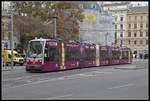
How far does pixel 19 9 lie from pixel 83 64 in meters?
32.8

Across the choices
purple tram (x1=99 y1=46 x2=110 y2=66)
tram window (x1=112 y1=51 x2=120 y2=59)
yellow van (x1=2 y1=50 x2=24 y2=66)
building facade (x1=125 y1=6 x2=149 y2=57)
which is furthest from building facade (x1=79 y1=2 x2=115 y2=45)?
purple tram (x1=99 y1=46 x2=110 y2=66)

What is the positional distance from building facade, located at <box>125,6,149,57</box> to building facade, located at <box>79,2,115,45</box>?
2909 centimetres

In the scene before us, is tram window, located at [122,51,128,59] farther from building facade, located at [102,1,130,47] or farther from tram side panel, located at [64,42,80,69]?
building facade, located at [102,1,130,47]

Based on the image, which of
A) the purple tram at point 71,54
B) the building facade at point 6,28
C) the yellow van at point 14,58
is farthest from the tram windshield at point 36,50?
the building facade at point 6,28

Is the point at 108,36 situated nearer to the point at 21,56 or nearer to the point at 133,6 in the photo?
the point at 133,6

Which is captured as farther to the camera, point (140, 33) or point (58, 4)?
point (140, 33)

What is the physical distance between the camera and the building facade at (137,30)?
152m

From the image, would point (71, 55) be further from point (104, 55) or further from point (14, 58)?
point (14, 58)

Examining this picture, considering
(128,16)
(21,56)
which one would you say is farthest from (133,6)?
(21,56)

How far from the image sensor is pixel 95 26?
112m

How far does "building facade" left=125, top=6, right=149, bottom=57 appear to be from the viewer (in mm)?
152450

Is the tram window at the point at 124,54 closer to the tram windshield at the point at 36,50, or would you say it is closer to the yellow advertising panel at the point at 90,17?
the tram windshield at the point at 36,50

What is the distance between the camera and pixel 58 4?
8412 centimetres

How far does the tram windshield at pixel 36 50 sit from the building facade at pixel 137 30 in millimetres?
109943
